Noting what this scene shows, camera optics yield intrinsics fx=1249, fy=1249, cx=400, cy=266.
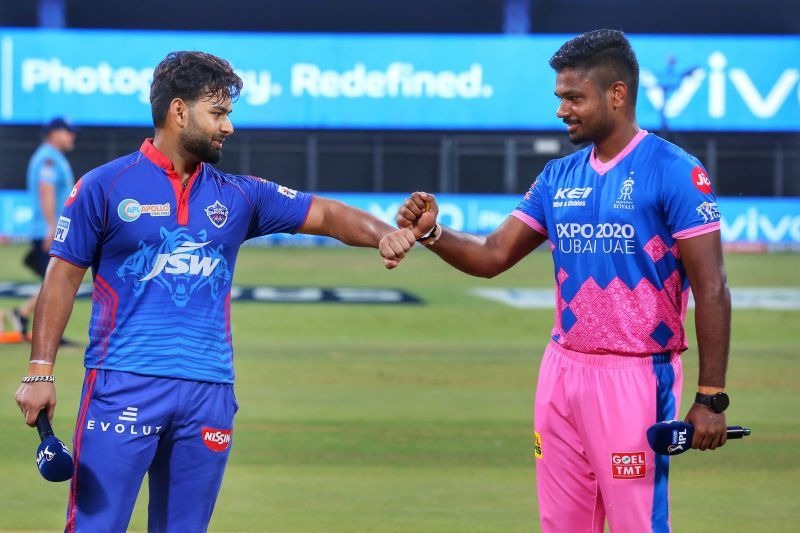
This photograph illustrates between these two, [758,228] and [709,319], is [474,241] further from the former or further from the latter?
[758,228]

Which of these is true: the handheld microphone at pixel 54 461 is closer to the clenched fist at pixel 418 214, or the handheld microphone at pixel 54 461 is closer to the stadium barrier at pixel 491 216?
the clenched fist at pixel 418 214

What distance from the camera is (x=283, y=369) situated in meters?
12.1

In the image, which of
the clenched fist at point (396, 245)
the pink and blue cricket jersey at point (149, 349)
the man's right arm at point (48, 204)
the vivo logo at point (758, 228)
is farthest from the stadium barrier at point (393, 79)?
the pink and blue cricket jersey at point (149, 349)

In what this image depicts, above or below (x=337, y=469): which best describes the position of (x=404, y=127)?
above

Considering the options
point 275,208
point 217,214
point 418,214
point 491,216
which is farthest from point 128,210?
point 491,216

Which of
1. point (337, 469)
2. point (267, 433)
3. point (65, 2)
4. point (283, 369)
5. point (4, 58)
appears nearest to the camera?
point (337, 469)

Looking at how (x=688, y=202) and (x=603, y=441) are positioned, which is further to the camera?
(x=603, y=441)

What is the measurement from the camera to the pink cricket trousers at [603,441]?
170 inches

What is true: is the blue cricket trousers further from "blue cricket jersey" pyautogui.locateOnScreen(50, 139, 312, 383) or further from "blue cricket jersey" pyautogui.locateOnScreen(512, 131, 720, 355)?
"blue cricket jersey" pyautogui.locateOnScreen(512, 131, 720, 355)

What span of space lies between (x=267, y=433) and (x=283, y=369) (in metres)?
3.03

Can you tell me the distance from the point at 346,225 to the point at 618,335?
1157 millimetres

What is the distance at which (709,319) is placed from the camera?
4238mm

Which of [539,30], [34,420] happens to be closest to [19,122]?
[539,30]

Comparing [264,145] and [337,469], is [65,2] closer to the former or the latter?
[264,145]
